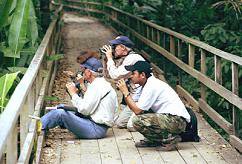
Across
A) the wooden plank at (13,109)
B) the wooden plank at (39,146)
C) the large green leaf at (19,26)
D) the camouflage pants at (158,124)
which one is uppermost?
the large green leaf at (19,26)

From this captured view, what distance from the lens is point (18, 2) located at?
7172 mm

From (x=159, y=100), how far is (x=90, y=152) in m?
0.98

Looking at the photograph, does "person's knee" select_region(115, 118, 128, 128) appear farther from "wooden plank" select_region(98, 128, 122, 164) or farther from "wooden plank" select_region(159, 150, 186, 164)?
"wooden plank" select_region(159, 150, 186, 164)

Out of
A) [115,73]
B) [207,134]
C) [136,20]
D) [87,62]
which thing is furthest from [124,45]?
[136,20]

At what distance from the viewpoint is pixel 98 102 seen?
6.89m

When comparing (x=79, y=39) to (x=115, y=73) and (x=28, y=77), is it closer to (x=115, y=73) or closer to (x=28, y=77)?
(x=115, y=73)

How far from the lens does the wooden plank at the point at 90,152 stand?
20.2 ft

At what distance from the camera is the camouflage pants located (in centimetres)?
639

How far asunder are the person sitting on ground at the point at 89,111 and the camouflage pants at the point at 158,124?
64 cm

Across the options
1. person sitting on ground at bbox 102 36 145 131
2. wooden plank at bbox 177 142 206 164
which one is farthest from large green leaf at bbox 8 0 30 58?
wooden plank at bbox 177 142 206 164

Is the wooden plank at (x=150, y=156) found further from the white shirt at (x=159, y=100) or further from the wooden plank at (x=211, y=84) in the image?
the wooden plank at (x=211, y=84)

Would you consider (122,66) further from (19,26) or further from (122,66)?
(19,26)

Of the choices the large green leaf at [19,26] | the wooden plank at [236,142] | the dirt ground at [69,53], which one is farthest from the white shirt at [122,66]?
the wooden plank at [236,142]

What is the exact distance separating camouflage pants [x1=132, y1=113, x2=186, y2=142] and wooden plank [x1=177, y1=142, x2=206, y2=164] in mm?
254
